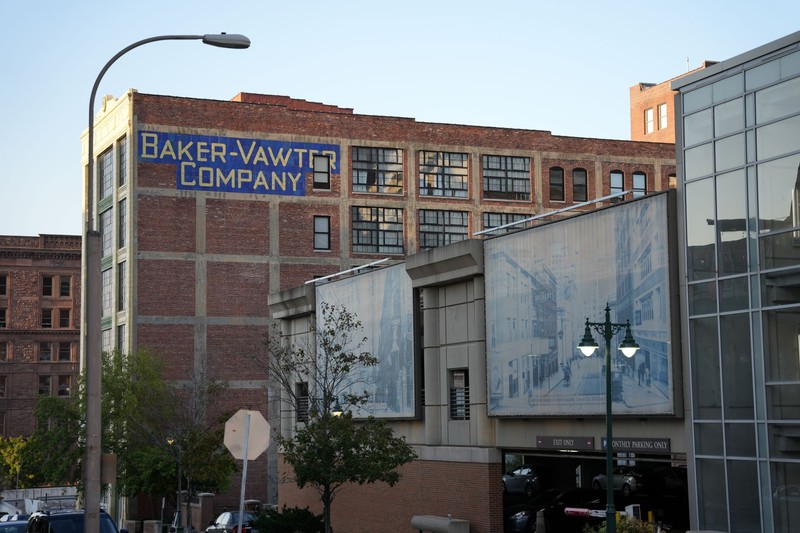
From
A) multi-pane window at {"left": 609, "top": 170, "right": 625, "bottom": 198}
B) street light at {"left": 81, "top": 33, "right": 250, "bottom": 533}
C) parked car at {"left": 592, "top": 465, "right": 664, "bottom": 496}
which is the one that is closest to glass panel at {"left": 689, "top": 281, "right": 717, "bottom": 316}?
parked car at {"left": 592, "top": 465, "right": 664, "bottom": 496}

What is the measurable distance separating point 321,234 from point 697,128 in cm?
4199

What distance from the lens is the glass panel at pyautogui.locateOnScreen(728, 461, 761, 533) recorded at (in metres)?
27.7

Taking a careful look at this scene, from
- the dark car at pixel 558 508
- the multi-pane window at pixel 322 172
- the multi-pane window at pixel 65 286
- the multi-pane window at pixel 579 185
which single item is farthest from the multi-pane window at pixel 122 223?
the multi-pane window at pixel 65 286

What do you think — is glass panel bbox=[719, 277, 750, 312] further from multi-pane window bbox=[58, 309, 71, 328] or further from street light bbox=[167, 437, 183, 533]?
multi-pane window bbox=[58, 309, 71, 328]

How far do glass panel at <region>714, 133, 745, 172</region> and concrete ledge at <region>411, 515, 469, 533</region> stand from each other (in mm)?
14941

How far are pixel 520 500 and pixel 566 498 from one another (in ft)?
5.16

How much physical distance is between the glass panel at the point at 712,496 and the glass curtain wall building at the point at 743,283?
27 millimetres

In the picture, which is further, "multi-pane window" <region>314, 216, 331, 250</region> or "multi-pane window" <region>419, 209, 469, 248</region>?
"multi-pane window" <region>419, 209, 469, 248</region>

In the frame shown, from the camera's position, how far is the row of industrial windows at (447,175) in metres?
71.3

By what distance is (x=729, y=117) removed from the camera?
95.1ft

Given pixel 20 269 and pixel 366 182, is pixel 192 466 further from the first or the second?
pixel 20 269

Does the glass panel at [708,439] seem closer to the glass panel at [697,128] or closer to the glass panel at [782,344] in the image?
the glass panel at [782,344]

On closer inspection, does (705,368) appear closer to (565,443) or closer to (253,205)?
(565,443)

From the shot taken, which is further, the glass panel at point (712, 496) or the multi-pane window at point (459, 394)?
the multi-pane window at point (459, 394)
